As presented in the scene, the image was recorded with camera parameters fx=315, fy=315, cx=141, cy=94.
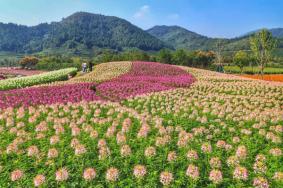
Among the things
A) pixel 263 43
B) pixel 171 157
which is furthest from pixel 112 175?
pixel 263 43

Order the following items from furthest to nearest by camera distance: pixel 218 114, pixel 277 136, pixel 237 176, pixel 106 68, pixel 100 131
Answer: pixel 106 68
pixel 218 114
pixel 100 131
pixel 277 136
pixel 237 176

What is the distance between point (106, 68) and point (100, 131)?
31.6 metres

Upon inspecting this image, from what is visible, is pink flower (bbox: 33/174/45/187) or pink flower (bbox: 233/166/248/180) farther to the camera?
pink flower (bbox: 33/174/45/187)

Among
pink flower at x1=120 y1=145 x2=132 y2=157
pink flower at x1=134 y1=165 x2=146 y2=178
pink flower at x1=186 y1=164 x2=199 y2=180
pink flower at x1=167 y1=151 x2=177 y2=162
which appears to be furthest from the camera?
pink flower at x1=120 y1=145 x2=132 y2=157

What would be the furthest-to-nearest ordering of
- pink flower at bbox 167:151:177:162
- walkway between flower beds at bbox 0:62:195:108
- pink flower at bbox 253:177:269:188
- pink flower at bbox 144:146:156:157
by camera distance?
walkway between flower beds at bbox 0:62:195:108, pink flower at bbox 144:146:156:157, pink flower at bbox 167:151:177:162, pink flower at bbox 253:177:269:188

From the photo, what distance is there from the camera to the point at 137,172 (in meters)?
7.31

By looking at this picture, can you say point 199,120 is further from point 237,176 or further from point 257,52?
point 257,52

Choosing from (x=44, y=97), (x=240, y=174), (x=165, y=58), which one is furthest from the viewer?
(x=165, y=58)

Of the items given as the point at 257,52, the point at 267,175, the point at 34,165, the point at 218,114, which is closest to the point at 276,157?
the point at 267,175

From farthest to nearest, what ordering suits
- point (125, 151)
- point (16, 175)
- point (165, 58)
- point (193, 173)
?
point (165, 58)
point (125, 151)
point (16, 175)
point (193, 173)

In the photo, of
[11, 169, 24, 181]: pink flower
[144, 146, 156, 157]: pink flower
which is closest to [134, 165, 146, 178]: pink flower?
[144, 146, 156, 157]: pink flower

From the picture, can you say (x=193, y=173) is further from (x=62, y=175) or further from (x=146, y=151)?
(x=62, y=175)

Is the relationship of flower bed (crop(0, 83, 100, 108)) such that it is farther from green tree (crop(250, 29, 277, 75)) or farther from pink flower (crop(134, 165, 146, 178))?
green tree (crop(250, 29, 277, 75))

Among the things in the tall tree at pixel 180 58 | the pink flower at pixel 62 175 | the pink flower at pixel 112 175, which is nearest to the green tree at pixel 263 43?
the tall tree at pixel 180 58
